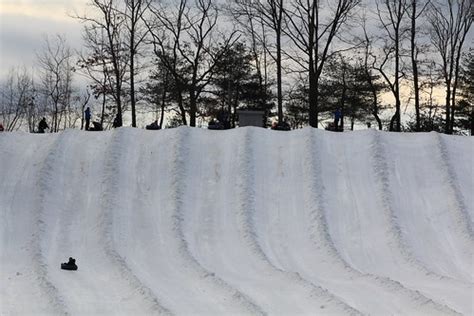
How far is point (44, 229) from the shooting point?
12.4 metres

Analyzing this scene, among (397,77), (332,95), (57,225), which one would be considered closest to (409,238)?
(57,225)

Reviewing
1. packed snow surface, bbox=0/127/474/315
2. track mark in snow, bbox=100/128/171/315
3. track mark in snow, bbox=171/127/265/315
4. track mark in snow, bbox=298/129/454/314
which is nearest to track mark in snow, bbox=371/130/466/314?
packed snow surface, bbox=0/127/474/315

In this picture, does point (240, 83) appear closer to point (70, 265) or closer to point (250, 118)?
point (250, 118)

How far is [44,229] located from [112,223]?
131 cm

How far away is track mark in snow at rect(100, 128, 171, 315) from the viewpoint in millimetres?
8766

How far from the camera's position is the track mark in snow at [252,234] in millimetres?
8625

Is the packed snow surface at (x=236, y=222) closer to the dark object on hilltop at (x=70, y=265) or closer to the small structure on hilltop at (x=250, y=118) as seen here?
the dark object on hilltop at (x=70, y=265)

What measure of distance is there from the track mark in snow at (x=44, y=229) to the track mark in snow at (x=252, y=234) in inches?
135

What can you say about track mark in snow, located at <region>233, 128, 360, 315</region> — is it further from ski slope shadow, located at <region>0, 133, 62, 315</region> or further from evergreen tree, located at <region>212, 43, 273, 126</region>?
evergreen tree, located at <region>212, 43, 273, 126</region>

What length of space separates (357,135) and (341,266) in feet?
21.1

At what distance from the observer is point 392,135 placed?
55.2 feet

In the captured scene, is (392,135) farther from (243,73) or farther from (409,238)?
(243,73)

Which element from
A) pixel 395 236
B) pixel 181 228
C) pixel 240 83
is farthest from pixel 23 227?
pixel 240 83

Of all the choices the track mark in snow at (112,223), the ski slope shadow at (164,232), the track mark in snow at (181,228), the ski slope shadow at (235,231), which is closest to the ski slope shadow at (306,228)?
the ski slope shadow at (235,231)
